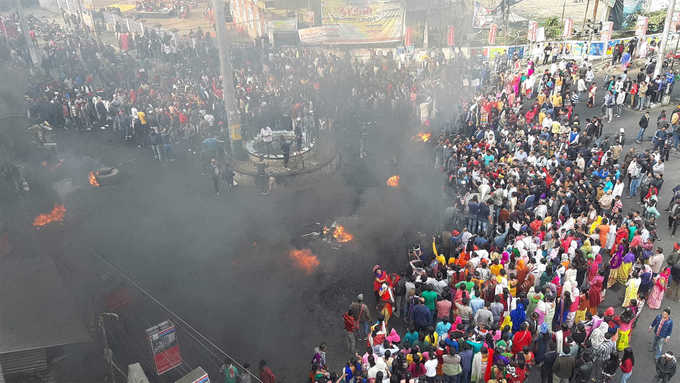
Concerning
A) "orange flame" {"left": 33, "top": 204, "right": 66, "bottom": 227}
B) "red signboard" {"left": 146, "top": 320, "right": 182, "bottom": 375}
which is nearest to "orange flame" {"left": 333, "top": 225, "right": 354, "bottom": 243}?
"red signboard" {"left": 146, "top": 320, "right": 182, "bottom": 375}

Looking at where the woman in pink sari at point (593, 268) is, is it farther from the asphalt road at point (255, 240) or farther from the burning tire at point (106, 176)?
the burning tire at point (106, 176)

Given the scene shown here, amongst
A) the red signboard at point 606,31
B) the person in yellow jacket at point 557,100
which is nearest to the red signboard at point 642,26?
the red signboard at point 606,31

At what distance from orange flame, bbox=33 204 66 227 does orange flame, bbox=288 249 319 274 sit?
25.4ft

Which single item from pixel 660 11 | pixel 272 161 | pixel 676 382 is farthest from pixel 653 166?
pixel 660 11

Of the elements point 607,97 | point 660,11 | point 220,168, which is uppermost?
point 660,11

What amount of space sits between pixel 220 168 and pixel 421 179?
7109 mm

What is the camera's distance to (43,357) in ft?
30.7

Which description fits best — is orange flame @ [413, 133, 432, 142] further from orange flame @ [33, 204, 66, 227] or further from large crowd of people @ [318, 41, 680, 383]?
orange flame @ [33, 204, 66, 227]

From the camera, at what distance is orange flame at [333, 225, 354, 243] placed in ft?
47.4

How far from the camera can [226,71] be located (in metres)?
17.4

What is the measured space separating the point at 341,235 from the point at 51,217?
30.1 feet

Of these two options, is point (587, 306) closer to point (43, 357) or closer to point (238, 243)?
point (238, 243)

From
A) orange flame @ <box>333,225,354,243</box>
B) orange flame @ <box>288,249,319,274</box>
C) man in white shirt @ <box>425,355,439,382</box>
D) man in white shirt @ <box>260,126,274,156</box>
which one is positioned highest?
man in white shirt @ <box>260,126,274,156</box>

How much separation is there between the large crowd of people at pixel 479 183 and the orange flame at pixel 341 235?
2.05m
